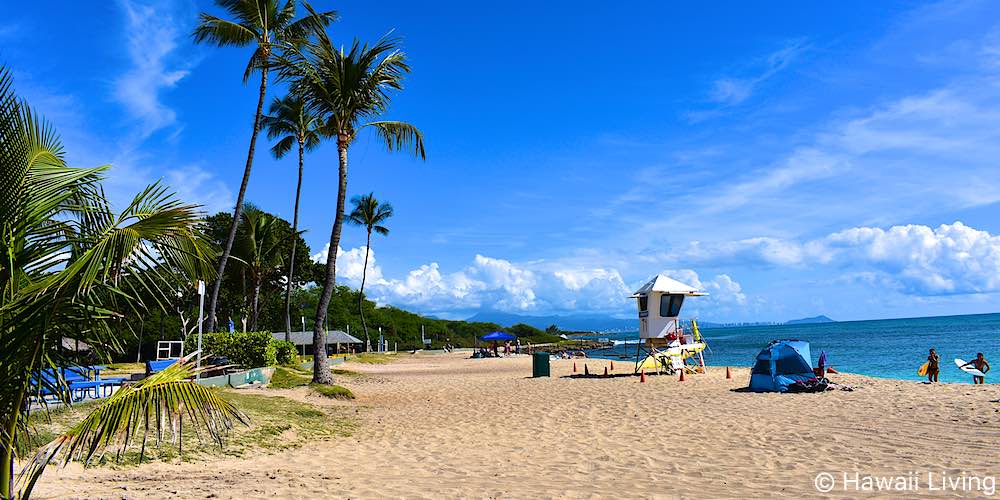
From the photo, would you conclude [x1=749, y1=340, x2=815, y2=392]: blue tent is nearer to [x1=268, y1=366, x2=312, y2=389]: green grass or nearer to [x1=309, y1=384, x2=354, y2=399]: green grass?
[x1=309, y1=384, x2=354, y2=399]: green grass

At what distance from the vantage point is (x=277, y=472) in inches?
294

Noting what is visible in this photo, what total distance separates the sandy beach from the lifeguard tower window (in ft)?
26.7

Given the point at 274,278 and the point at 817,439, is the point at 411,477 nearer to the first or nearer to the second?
the point at 817,439

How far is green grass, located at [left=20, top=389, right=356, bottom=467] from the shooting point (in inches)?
311

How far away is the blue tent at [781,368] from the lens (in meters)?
16.1

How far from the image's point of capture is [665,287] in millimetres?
23531

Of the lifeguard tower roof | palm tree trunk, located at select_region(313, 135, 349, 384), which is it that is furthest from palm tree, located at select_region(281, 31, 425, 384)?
the lifeguard tower roof

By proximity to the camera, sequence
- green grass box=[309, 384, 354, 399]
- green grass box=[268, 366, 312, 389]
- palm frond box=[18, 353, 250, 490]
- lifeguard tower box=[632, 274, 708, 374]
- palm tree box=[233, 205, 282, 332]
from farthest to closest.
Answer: palm tree box=[233, 205, 282, 332] < lifeguard tower box=[632, 274, 708, 374] < green grass box=[268, 366, 312, 389] < green grass box=[309, 384, 354, 399] < palm frond box=[18, 353, 250, 490]

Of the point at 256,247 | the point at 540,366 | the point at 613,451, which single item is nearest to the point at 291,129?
the point at 256,247

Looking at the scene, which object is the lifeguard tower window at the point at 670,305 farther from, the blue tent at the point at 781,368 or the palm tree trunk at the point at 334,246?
the palm tree trunk at the point at 334,246

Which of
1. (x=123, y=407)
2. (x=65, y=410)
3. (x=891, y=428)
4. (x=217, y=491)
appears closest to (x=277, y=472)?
(x=217, y=491)

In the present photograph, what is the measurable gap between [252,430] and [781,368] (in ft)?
42.0

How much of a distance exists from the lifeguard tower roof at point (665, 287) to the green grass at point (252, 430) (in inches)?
518

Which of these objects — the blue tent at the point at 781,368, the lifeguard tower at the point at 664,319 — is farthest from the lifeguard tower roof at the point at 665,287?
the blue tent at the point at 781,368
